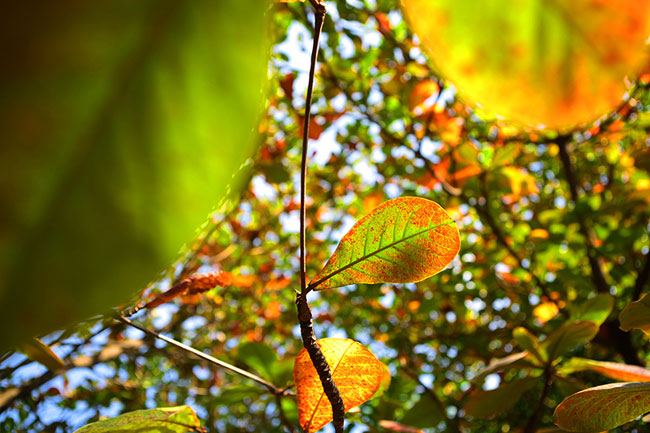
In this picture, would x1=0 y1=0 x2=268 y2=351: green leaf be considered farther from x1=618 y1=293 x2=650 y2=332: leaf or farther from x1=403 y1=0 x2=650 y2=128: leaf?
x1=618 y1=293 x2=650 y2=332: leaf

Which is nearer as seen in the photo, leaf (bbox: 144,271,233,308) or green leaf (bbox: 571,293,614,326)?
leaf (bbox: 144,271,233,308)

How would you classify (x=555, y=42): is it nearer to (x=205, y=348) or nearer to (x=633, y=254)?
(x=633, y=254)

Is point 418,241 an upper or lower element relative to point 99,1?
upper

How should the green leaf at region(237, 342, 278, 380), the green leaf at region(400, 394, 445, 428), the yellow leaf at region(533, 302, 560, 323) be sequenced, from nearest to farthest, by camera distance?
the green leaf at region(237, 342, 278, 380) < the green leaf at region(400, 394, 445, 428) < the yellow leaf at region(533, 302, 560, 323)

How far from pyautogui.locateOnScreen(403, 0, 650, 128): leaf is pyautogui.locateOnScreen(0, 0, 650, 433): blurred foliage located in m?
0.82

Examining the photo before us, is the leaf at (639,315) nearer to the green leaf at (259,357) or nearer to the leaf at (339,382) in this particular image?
the leaf at (339,382)

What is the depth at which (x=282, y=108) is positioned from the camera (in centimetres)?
287

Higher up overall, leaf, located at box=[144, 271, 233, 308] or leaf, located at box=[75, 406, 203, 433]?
leaf, located at box=[144, 271, 233, 308]

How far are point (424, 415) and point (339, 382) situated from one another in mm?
877

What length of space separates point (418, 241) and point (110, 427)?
0.41 metres

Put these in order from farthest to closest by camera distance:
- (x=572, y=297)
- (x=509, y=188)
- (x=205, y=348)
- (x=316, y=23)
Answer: (x=205, y=348), (x=572, y=297), (x=509, y=188), (x=316, y=23)

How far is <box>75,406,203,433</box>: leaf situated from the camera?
22.2 inches

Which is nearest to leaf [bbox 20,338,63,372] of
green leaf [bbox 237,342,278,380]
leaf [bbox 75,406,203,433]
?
leaf [bbox 75,406,203,433]

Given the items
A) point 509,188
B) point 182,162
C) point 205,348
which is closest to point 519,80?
point 182,162
